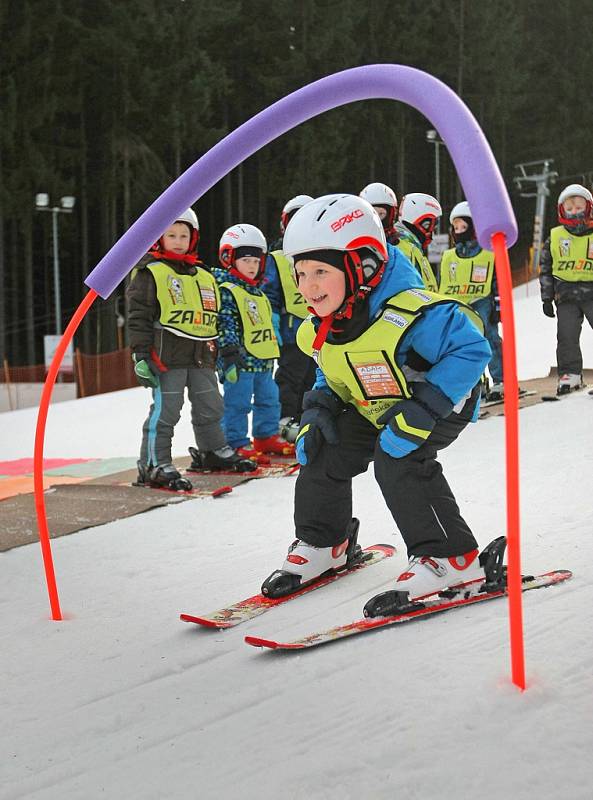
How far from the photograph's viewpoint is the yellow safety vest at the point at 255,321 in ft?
25.0

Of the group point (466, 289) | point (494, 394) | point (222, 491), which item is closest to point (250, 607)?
point (222, 491)

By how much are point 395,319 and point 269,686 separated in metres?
1.40

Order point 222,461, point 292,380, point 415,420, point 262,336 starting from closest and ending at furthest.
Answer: point 415,420 → point 222,461 → point 262,336 → point 292,380

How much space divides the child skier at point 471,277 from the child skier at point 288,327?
1711mm

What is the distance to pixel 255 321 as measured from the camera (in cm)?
766

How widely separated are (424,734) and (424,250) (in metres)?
6.44

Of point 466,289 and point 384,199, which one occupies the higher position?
point 384,199

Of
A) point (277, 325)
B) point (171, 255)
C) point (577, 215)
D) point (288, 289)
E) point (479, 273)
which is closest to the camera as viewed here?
point (171, 255)

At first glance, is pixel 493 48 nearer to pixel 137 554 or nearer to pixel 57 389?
pixel 57 389

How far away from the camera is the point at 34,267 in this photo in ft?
129

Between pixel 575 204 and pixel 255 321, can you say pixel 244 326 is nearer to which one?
pixel 255 321

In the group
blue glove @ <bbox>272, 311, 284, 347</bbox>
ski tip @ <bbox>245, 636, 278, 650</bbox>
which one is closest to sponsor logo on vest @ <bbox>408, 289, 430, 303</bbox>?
ski tip @ <bbox>245, 636, 278, 650</bbox>

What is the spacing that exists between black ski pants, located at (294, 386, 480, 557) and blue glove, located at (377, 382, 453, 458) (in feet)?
0.27

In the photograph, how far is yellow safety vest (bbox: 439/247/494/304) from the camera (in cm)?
952
